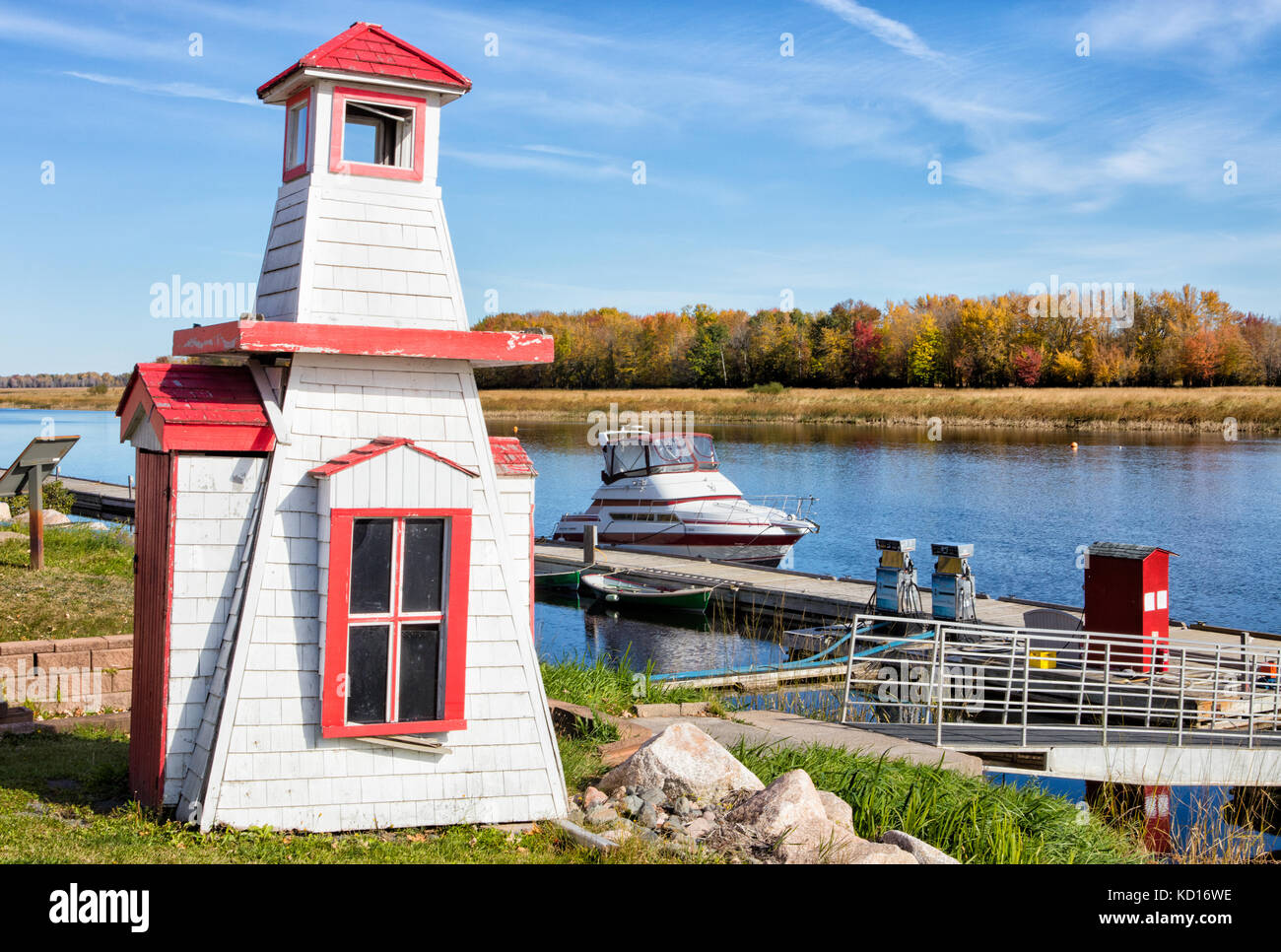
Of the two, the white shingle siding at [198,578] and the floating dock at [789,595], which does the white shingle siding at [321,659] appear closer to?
the white shingle siding at [198,578]

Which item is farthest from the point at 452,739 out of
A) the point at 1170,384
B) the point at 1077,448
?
the point at 1170,384

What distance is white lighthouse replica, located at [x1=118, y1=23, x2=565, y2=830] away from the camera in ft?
23.9

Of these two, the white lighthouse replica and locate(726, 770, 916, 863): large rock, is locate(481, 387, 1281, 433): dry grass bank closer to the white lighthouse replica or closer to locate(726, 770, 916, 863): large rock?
locate(726, 770, 916, 863): large rock

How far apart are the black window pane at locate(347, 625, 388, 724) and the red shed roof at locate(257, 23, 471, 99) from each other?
378 cm

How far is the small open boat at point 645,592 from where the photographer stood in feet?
87.7

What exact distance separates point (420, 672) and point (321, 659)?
640mm

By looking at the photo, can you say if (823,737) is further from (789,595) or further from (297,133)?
(789,595)

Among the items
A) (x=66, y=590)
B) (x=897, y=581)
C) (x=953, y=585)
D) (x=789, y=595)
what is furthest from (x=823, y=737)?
(x=789, y=595)

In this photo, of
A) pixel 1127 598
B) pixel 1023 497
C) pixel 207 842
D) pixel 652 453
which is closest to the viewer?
pixel 207 842

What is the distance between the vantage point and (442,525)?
25.0 ft

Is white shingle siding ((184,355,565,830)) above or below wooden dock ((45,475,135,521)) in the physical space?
above

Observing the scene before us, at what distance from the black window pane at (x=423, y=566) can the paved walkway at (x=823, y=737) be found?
10.4 feet

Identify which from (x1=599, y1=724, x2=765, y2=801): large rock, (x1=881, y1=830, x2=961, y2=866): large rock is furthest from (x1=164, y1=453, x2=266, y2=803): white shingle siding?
(x1=881, y1=830, x2=961, y2=866): large rock

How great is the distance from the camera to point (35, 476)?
16891 millimetres
